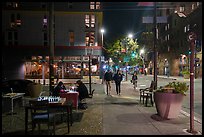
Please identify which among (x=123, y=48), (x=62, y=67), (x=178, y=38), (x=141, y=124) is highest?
(x=178, y=38)

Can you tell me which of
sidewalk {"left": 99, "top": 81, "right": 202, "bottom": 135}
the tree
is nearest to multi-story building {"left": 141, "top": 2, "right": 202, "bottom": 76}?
the tree

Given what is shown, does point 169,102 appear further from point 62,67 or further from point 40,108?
point 62,67

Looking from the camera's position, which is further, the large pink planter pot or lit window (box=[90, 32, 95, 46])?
lit window (box=[90, 32, 95, 46])

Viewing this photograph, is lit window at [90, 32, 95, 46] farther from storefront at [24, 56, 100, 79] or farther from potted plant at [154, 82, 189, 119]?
potted plant at [154, 82, 189, 119]

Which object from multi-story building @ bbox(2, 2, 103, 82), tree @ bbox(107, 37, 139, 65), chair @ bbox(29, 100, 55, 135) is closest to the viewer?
chair @ bbox(29, 100, 55, 135)

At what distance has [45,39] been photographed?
127 ft

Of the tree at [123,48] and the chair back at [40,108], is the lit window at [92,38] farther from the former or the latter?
the chair back at [40,108]

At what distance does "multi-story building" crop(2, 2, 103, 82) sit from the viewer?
124 ft

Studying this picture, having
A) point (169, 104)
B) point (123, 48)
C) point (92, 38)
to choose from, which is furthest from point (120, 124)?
point (123, 48)

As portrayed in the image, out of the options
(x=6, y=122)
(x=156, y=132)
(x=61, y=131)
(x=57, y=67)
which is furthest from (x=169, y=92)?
(x=57, y=67)

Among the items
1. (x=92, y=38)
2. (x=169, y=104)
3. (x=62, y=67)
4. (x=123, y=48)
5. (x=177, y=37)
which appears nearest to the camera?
(x=169, y=104)

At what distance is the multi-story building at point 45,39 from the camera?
3781 cm

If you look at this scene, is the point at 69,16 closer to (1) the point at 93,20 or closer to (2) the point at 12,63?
(1) the point at 93,20

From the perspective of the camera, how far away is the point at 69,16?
3906cm
